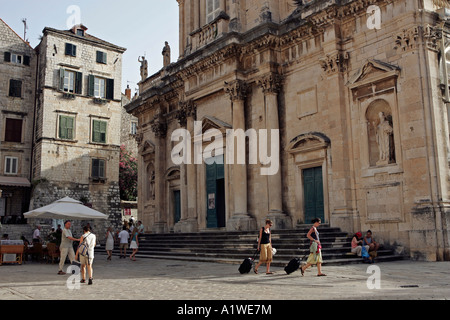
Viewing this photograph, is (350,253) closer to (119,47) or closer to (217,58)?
(217,58)

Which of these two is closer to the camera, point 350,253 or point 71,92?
point 350,253

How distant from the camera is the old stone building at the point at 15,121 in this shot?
36156 millimetres

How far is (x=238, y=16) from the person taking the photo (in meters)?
22.0

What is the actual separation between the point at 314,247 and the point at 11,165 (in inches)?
1245

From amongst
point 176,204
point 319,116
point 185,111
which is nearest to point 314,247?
point 319,116

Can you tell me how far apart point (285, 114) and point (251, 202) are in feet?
14.0

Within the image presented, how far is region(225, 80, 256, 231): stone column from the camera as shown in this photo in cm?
2016

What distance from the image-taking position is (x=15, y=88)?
3728 centimetres

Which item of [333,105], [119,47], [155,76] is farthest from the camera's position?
[119,47]

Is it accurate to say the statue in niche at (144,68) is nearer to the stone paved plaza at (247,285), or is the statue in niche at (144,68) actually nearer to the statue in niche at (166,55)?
the statue in niche at (166,55)

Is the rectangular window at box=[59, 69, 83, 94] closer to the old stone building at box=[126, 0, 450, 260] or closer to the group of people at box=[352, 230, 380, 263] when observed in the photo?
the old stone building at box=[126, 0, 450, 260]

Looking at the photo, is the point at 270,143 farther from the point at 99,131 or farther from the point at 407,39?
the point at 99,131
